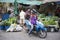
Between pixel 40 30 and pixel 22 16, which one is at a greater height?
pixel 22 16

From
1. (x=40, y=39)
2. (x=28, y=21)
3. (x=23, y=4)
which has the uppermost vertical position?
(x=23, y=4)

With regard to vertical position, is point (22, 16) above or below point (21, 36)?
above

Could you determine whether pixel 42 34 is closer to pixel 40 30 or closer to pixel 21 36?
pixel 40 30

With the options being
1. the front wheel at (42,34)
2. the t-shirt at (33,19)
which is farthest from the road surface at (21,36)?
the t-shirt at (33,19)

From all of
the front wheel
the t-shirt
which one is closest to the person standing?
the t-shirt

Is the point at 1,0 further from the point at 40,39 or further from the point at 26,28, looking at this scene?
the point at 40,39

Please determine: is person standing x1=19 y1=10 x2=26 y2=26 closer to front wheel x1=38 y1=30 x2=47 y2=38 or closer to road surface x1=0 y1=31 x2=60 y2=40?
road surface x1=0 y1=31 x2=60 y2=40

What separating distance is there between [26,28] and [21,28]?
5 centimetres

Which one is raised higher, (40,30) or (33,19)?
(33,19)

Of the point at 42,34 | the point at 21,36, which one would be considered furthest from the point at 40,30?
the point at 21,36

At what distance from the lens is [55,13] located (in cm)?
274

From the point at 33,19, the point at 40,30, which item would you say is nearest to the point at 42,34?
the point at 40,30

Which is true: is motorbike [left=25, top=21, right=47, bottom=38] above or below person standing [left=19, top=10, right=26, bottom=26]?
below

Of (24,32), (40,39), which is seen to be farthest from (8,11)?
(40,39)
